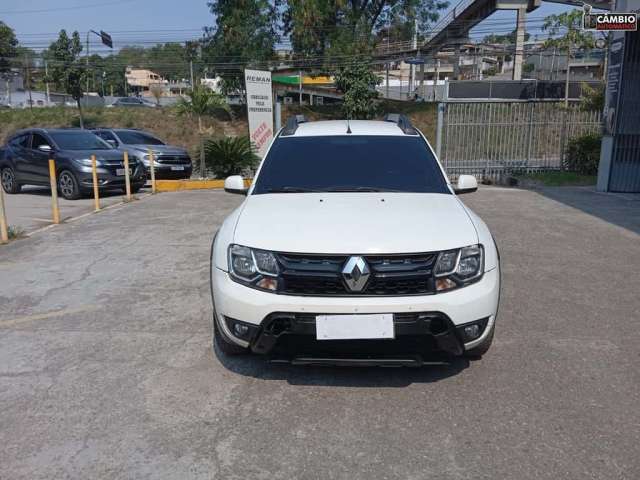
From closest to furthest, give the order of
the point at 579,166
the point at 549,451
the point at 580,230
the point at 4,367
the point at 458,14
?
the point at 549,451, the point at 4,367, the point at 580,230, the point at 579,166, the point at 458,14

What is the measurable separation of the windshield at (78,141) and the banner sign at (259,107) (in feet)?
14.1

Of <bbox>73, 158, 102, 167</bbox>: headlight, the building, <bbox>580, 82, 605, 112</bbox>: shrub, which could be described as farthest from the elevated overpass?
the building

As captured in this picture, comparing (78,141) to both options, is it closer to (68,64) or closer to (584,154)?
(584,154)

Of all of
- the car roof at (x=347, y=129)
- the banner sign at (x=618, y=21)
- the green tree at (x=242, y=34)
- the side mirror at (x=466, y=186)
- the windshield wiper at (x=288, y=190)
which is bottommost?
the side mirror at (x=466, y=186)

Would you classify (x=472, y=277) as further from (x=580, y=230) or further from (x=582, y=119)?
(x=582, y=119)

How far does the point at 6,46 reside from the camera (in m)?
49.9

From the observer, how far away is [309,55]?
3192 centimetres

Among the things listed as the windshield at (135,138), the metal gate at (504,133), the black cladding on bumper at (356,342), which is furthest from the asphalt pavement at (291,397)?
the windshield at (135,138)

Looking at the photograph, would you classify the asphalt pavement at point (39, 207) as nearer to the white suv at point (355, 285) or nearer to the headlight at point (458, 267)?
the white suv at point (355, 285)

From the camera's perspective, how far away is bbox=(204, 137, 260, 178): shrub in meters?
16.5

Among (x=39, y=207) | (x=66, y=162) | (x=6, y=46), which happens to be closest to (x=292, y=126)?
(x=39, y=207)

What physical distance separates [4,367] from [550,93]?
35.4m

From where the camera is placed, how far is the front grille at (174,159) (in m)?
16.0

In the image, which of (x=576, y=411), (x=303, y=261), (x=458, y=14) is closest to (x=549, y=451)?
(x=576, y=411)
